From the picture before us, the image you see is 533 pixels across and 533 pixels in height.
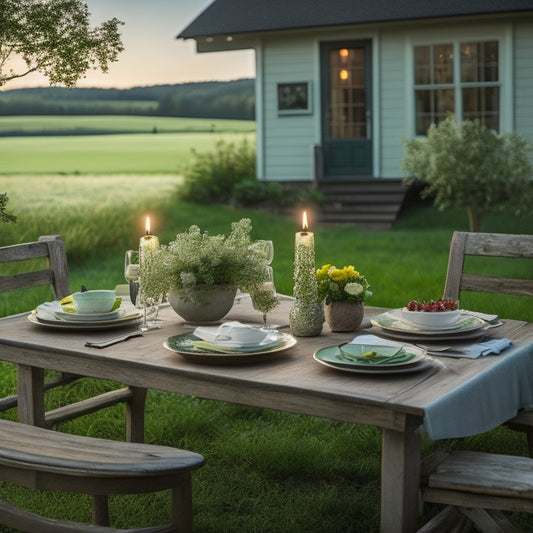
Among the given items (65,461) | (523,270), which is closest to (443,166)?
(523,270)

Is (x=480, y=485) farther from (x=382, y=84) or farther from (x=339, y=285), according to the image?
(x=382, y=84)

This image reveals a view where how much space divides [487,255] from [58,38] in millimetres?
3376

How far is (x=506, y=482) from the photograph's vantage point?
2602mm

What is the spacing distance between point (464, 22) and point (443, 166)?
11.0 ft

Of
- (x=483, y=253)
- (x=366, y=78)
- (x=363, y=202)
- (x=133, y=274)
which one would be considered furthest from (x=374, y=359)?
(x=366, y=78)

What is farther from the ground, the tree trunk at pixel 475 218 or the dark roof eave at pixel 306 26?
the dark roof eave at pixel 306 26

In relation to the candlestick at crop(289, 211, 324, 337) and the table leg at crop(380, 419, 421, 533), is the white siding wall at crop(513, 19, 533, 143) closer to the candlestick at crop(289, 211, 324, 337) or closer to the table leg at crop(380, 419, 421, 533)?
the candlestick at crop(289, 211, 324, 337)

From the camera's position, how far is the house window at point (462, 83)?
1462 centimetres

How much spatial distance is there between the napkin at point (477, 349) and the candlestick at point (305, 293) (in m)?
0.48

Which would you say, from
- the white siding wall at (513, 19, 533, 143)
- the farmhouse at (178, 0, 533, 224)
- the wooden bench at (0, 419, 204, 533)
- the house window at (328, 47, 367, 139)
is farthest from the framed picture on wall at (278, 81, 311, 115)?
the wooden bench at (0, 419, 204, 533)

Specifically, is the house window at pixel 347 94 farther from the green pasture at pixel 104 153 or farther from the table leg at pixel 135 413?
the table leg at pixel 135 413

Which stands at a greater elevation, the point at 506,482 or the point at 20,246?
the point at 20,246

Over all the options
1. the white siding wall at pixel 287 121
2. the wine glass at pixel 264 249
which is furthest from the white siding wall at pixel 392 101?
the wine glass at pixel 264 249

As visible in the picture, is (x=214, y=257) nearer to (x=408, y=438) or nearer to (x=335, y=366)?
(x=335, y=366)
